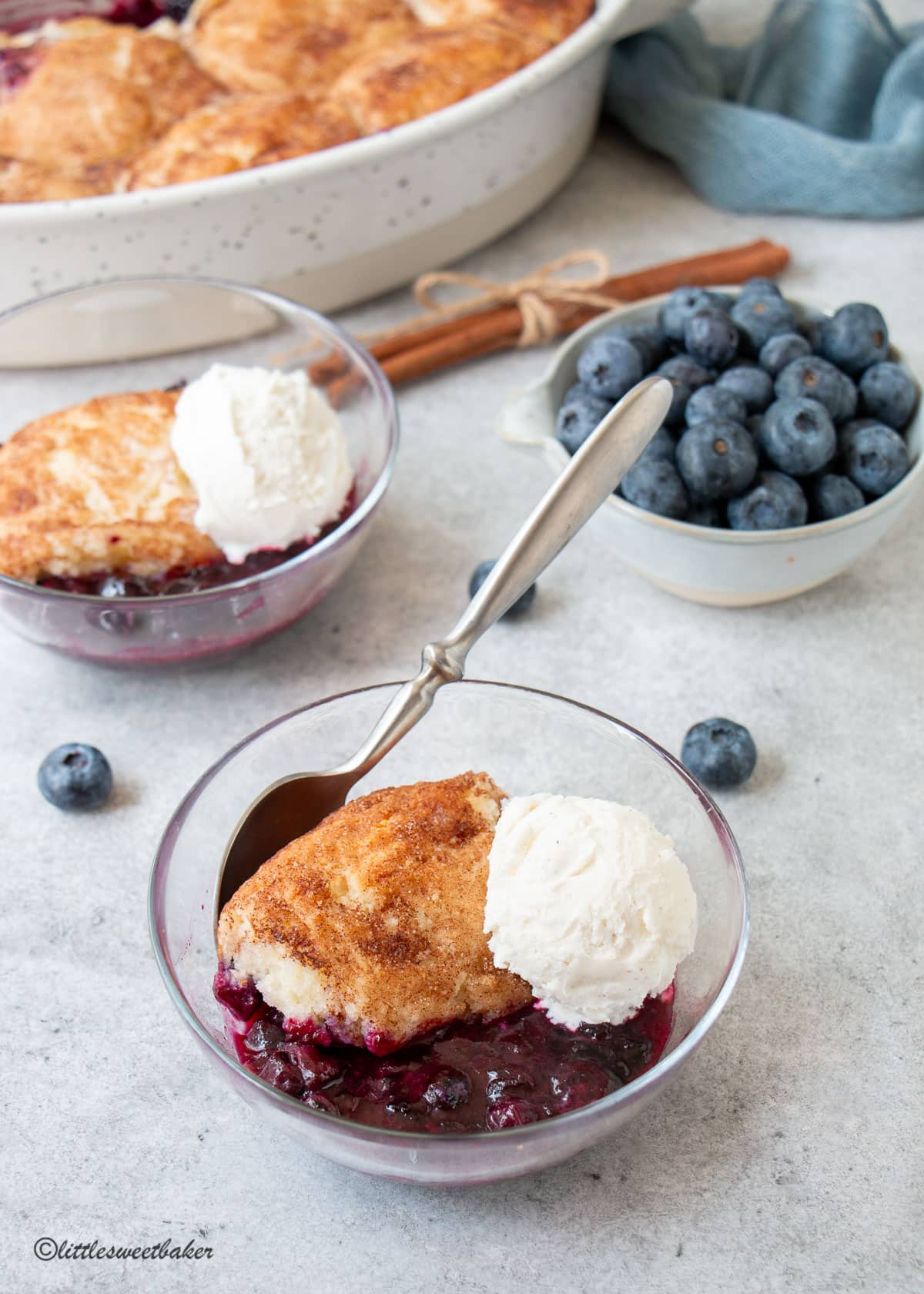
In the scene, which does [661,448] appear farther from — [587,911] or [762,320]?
[587,911]

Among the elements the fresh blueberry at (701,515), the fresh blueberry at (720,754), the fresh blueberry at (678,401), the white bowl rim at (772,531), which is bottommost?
the fresh blueberry at (720,754)

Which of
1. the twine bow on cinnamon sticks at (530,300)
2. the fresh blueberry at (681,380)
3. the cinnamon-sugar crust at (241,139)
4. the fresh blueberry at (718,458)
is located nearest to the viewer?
the fresh blueberry at (718,458)

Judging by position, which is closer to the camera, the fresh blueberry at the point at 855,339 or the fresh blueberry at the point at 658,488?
the fresh blueberry at the point at 658,488

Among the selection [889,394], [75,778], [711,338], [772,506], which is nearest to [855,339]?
[889,394]

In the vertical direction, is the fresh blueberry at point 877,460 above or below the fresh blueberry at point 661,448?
above

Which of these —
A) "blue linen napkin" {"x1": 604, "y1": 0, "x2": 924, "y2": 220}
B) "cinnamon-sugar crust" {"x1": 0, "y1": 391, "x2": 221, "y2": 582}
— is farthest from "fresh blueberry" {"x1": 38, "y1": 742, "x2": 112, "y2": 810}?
"blue linen napkin" {"x1": 604, "y1": 0, "x2": 924, "y2": 220}

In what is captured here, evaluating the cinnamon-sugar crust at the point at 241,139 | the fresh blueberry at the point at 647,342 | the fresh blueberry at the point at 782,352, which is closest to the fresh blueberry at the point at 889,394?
the fresh blueberry at the point at 782,352

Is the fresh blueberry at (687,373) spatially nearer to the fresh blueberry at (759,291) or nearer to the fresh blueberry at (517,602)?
the fresh blueberry at (759,291)

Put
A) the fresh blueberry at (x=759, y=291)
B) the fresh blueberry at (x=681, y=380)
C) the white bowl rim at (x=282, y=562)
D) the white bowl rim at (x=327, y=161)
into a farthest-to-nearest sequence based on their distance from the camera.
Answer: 1. the white bowl rim at (x=327, y=161)
2. the fresh blueberry at (x=759, y=291)
3. the fresh blueberry at (x=681, y=380)
4. the white bowl rim at (x=282, y=562)
